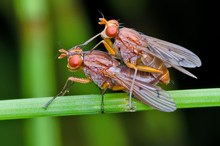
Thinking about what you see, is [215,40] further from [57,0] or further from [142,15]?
[57,0]

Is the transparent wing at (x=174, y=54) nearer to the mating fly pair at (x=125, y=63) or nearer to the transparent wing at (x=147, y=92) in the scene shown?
the mating fly pair at (x=125, y=63)

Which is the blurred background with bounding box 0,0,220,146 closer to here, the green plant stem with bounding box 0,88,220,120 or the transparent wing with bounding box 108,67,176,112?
the transparent wing with bounding box 108,67,176,112

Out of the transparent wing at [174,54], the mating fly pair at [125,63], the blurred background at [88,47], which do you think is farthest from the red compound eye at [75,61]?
the transparent wing at [174,54]

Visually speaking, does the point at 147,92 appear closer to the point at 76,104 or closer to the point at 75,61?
the point at 75,61

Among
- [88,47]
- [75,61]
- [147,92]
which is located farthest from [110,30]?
[88,47]

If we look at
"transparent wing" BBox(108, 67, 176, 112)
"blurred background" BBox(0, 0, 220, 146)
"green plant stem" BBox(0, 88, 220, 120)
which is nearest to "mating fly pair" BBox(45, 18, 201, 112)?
"transparent wing" BBox(108, 67, 176, 112)

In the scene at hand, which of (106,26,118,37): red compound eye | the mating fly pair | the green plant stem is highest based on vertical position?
(106,26,118,37): red compound eye
